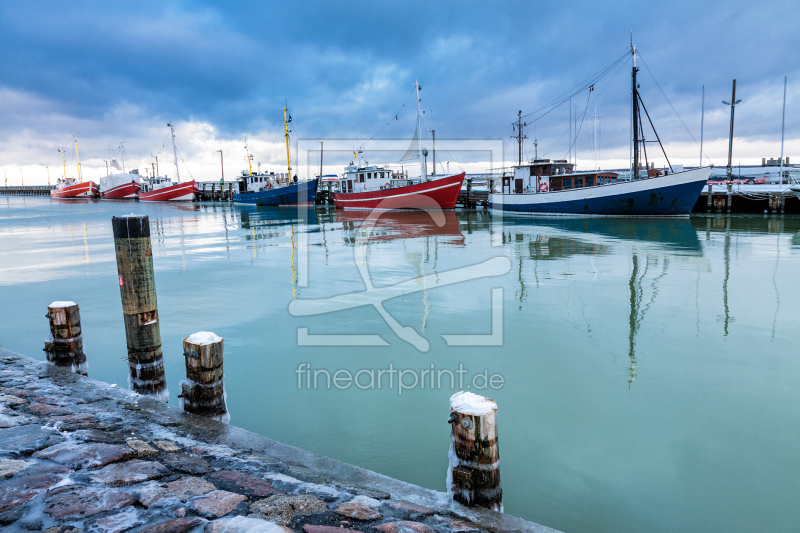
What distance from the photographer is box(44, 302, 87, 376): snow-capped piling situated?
18.5ft

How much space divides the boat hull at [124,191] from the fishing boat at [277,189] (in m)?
29.2

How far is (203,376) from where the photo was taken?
4391 millimetres

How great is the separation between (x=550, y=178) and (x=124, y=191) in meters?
79.0

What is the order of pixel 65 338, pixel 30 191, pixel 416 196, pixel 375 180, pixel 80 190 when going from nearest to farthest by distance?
pixel 65 338 < pixel 416 196 < pixel 375 180 < pixel 80 190 < pixel 30 191

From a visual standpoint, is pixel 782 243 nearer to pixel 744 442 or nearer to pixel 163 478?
pixel 744 442

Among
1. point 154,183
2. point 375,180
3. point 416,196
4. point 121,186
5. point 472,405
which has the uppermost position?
point 154,183

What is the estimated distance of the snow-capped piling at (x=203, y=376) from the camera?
14.2 feet

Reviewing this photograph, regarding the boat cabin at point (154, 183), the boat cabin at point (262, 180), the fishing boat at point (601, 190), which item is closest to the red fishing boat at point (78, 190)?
the boat cabin at point (154, 183)

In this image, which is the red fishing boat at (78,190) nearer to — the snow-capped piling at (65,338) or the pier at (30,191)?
the pier at (30,191)

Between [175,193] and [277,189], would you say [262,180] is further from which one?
[175,193]

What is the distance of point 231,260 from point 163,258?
2792mm

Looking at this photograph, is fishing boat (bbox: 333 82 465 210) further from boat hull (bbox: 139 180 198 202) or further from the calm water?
boat hull (bbox: 139 180 198 202)

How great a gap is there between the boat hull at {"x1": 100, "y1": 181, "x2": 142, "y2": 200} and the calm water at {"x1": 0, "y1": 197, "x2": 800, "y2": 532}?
7908cm

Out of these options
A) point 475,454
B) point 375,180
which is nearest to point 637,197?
point 375,180
